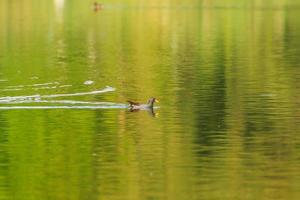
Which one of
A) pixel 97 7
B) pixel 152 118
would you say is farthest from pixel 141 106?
pixel 97 7

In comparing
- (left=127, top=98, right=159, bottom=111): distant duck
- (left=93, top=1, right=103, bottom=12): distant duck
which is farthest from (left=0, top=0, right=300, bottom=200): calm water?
(left=93, top=1, right=103, bottom=12): distant duck

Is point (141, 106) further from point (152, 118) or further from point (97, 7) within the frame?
point (97, 7)

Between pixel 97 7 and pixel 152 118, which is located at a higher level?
pixel 152 118

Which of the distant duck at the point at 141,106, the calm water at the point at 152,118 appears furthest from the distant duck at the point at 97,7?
the distant duck at the point at 141,106

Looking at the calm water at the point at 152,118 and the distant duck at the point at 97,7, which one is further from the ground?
the calm water at the point at 152,118

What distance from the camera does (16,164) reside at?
30312 mm

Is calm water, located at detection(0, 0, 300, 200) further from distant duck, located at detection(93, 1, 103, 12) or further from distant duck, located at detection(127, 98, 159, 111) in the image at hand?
distant duck, located at detection(93, 1, 103, 12)

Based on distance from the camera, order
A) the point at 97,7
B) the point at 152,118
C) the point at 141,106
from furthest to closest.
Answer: the point at 97,7
the point at 141,106
the point at 152,118

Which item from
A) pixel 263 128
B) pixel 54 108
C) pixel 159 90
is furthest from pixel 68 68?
pixel 263 128

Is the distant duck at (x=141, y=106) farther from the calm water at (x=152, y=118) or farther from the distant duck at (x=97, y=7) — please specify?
the distant duck at (x=97, y=7)

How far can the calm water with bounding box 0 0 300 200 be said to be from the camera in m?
27.6

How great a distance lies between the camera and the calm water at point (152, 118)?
27609 millimetres

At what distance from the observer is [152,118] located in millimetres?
38656

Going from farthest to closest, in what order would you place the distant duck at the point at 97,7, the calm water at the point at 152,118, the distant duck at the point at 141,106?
the distant duck at the point at 97,7 < the distant duck at the point at 141,106 < the calm water at the point at 152,118
